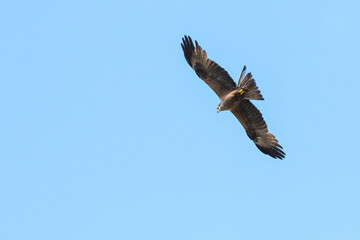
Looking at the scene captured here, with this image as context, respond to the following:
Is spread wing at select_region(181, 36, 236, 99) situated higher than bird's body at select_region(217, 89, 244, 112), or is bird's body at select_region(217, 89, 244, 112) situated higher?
spread wing at select_region(181, 36, 236, 99)

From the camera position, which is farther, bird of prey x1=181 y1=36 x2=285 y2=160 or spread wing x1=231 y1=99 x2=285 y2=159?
spread wing x1=231 y1=99 x2=285 y2=159

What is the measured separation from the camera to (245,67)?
18281 millimetres

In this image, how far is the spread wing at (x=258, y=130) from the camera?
63.2ft

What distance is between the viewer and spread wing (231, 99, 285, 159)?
19250 millimetres

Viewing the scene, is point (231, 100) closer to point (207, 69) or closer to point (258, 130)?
point (207, 69)

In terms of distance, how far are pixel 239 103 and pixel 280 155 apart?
2092mm

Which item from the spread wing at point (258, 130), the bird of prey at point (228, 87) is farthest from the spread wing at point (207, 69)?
the spread wing at point (258, 130)

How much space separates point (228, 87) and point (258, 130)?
6.04 feet

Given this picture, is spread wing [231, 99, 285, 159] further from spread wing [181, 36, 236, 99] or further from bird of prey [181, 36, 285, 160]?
spread wing [181, 36, 236, 99]

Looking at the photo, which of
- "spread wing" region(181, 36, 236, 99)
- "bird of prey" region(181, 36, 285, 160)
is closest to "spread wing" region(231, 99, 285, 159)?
"bird of prey" region(181, 36, 285, 160)

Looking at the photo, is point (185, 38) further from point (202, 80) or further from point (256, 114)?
point (256, 114)

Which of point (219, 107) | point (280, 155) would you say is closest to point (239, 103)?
point (219, 107)

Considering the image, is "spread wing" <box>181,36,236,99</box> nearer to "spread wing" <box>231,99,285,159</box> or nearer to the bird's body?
the bird's body

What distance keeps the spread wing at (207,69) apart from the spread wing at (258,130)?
0.83m
